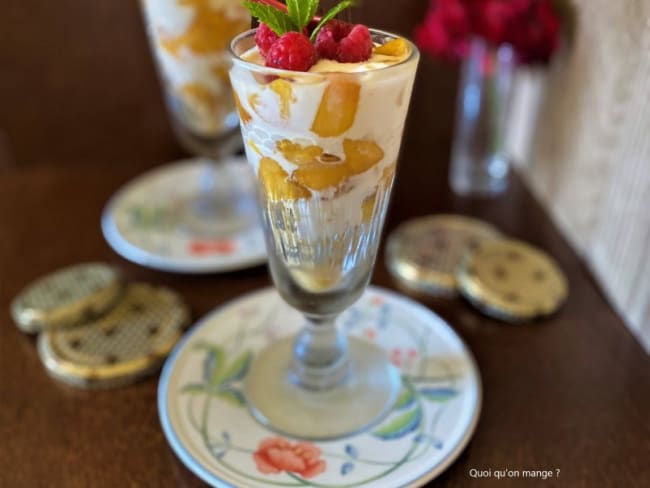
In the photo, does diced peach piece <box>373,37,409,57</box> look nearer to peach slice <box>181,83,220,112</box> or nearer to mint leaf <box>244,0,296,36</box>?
mint leaf <box>244,0,296,36</box>

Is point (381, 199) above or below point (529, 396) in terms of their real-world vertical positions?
above

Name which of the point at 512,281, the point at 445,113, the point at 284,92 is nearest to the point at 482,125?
the point at 445,113

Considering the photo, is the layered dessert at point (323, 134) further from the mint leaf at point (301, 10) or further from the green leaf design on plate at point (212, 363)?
the green leaf design on plate at point (212, 363)

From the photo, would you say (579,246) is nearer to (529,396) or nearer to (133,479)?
(529,396)

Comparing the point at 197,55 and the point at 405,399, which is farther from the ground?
the point at 197,55

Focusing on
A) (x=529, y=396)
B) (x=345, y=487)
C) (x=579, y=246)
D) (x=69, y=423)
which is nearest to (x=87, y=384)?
(x=69, y=423)

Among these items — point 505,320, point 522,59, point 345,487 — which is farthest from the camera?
point 522,59

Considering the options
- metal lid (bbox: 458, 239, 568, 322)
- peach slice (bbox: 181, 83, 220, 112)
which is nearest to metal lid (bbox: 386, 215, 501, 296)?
metal lid (bbox: 458, 239, 568, 322)

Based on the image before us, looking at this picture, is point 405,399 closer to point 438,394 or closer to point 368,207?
point 438,394
